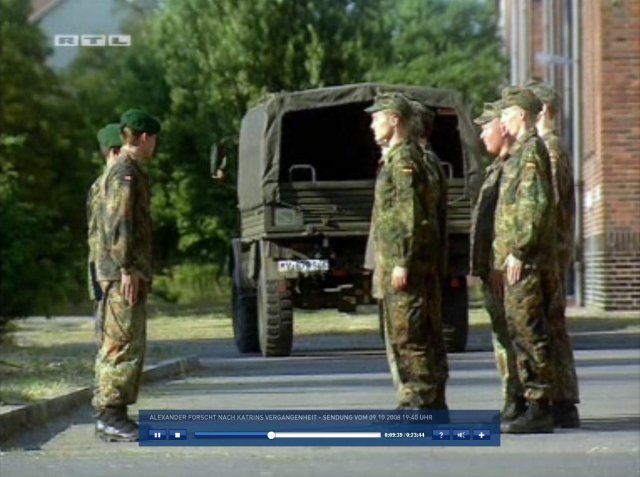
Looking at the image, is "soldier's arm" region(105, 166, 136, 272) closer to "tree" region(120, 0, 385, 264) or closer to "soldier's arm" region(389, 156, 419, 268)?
"soldier's arm" region(389, 156, 419, 268)

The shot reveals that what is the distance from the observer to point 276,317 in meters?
22.0

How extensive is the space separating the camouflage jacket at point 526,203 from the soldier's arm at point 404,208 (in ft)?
2.26

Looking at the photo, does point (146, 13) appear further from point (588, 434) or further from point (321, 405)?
point (588, 434)

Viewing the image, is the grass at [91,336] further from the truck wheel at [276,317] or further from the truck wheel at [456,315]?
the truck wheel at [456,315]

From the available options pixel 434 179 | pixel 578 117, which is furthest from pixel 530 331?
pixel 578 117

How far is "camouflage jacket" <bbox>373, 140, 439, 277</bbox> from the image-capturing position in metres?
10.7

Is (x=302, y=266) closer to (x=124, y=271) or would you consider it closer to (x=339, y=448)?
(x=124, y=271)

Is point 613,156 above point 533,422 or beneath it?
above

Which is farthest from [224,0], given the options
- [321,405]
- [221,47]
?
[321,405]

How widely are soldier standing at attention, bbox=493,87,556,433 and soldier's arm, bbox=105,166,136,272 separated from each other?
1.82 m

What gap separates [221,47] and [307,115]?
34.4ft

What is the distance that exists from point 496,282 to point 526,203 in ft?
1.81

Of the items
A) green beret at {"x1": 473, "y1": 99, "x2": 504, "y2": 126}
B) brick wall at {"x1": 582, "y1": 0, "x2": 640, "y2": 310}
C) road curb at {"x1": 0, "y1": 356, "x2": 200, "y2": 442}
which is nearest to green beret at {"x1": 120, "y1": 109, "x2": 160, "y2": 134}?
green beret at {"x1": 473, "y1": 99, "x2": 504, "y2": 126}

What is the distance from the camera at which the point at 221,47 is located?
1326 inches
